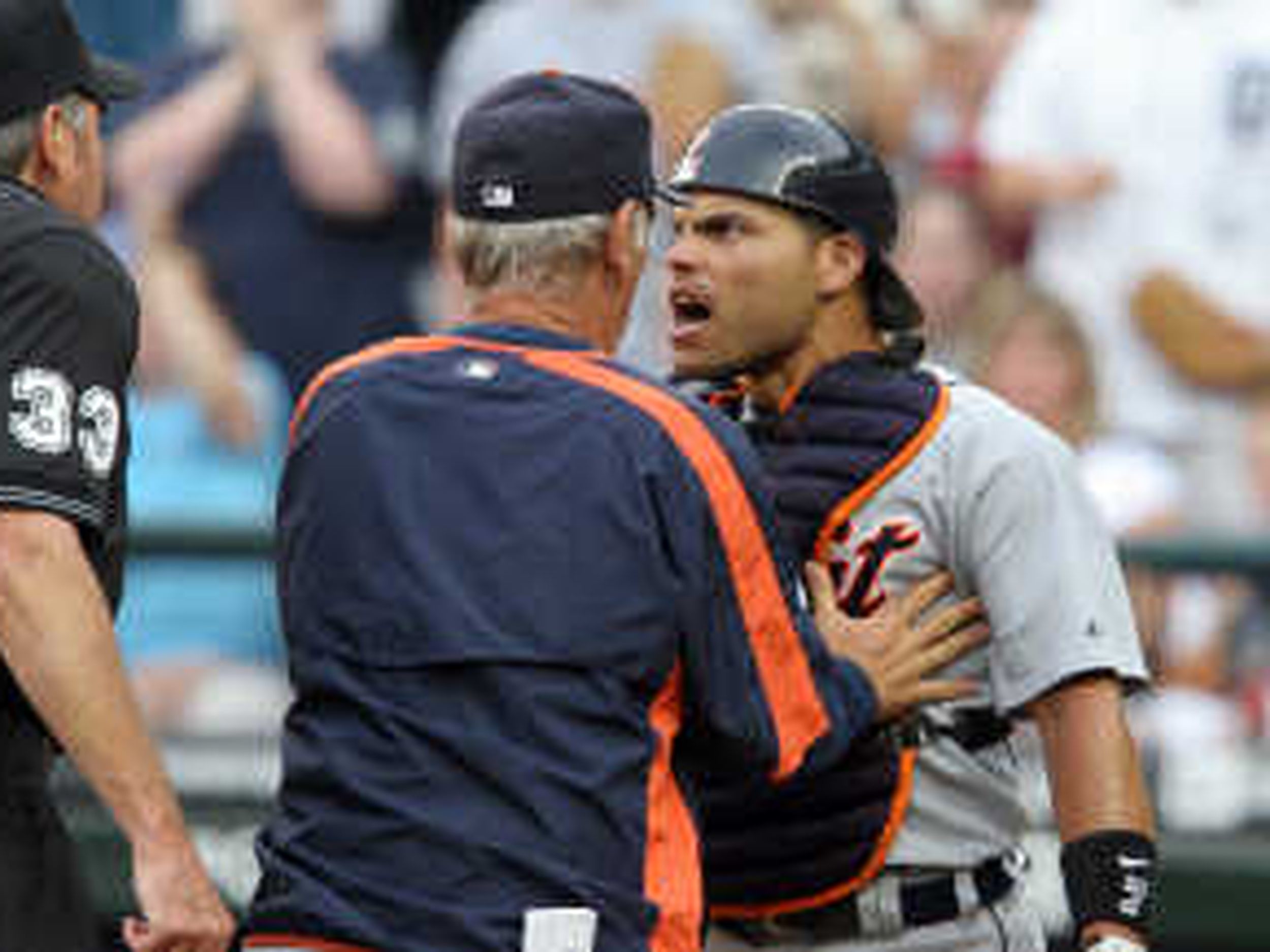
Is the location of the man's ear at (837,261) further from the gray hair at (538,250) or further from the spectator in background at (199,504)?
the spectator in background at (199,504)

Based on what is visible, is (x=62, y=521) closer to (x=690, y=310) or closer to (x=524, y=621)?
(x=524, y=621)

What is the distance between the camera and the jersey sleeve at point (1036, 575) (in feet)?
11.8

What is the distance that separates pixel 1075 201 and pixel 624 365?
3928 mm

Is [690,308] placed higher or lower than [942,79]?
lower

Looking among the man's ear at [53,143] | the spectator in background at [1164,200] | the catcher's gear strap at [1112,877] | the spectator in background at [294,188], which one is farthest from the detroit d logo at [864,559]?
the spectator in background at [294,188]

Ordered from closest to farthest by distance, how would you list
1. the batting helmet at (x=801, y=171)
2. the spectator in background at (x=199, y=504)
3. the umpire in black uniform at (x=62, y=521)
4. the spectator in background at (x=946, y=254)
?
the umpire in black uniform at (x=62, y=521) → the batting helmet at (x=801, y=171) → the spectator in background at (x=199, y=504) → the spectator in background at (x=946, y=254)

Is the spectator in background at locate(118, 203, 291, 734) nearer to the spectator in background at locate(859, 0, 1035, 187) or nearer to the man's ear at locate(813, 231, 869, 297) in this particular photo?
the spectator in background at locate(859, 0, 1035, 187)

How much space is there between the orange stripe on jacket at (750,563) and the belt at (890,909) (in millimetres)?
452

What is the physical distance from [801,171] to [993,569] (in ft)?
2.05

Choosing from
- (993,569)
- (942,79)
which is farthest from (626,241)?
(942,79)

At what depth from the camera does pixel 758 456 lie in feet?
12.3

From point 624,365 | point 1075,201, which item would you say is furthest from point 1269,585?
point 624,365

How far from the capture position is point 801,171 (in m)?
3.79

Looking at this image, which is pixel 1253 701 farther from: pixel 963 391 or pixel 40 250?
pixel 40 250
